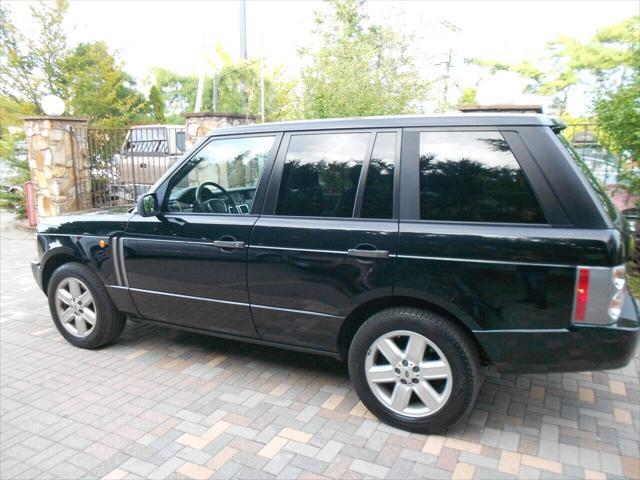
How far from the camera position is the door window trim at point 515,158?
2.63 meters

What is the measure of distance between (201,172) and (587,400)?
10.7 ft

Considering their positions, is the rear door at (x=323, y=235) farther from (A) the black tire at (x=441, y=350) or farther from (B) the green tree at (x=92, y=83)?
(B) the green tree at (x=92, y=83)

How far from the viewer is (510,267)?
266cm

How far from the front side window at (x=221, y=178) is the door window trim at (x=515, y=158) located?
1.05 meters

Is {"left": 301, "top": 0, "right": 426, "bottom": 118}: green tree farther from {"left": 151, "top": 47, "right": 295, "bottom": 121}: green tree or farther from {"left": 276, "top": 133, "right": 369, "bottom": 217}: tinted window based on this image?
{"left": 276, "top": 133, "right": 369, "bottom": 217}: tinted window

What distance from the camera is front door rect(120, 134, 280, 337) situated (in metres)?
3.48

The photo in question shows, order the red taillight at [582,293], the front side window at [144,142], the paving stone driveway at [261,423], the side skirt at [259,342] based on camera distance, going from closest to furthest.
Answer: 1. the red taillight at [582,293]
2. the paving stone driveway at [261,423]
3. the side skirt at [259,342]
4. the front side window at [144,142]

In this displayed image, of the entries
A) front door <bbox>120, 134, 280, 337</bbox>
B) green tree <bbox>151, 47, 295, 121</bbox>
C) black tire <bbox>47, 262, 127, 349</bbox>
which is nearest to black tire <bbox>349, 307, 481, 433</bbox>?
front door <bbox>120, 134, 280, 337</bbox>

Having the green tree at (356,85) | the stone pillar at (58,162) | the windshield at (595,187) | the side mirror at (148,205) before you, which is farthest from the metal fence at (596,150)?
the stone pillar at (58,162)

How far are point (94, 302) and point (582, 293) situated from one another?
3637 millimetres

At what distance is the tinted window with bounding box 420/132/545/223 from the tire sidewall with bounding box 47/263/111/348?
281 cm

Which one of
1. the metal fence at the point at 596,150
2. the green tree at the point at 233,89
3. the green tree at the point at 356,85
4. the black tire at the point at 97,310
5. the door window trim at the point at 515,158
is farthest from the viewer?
the green tree at the point at 233,89

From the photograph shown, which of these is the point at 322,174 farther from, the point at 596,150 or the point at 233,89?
the point at 233,89

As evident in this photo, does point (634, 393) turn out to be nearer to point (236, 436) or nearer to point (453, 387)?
point (453, 387)
